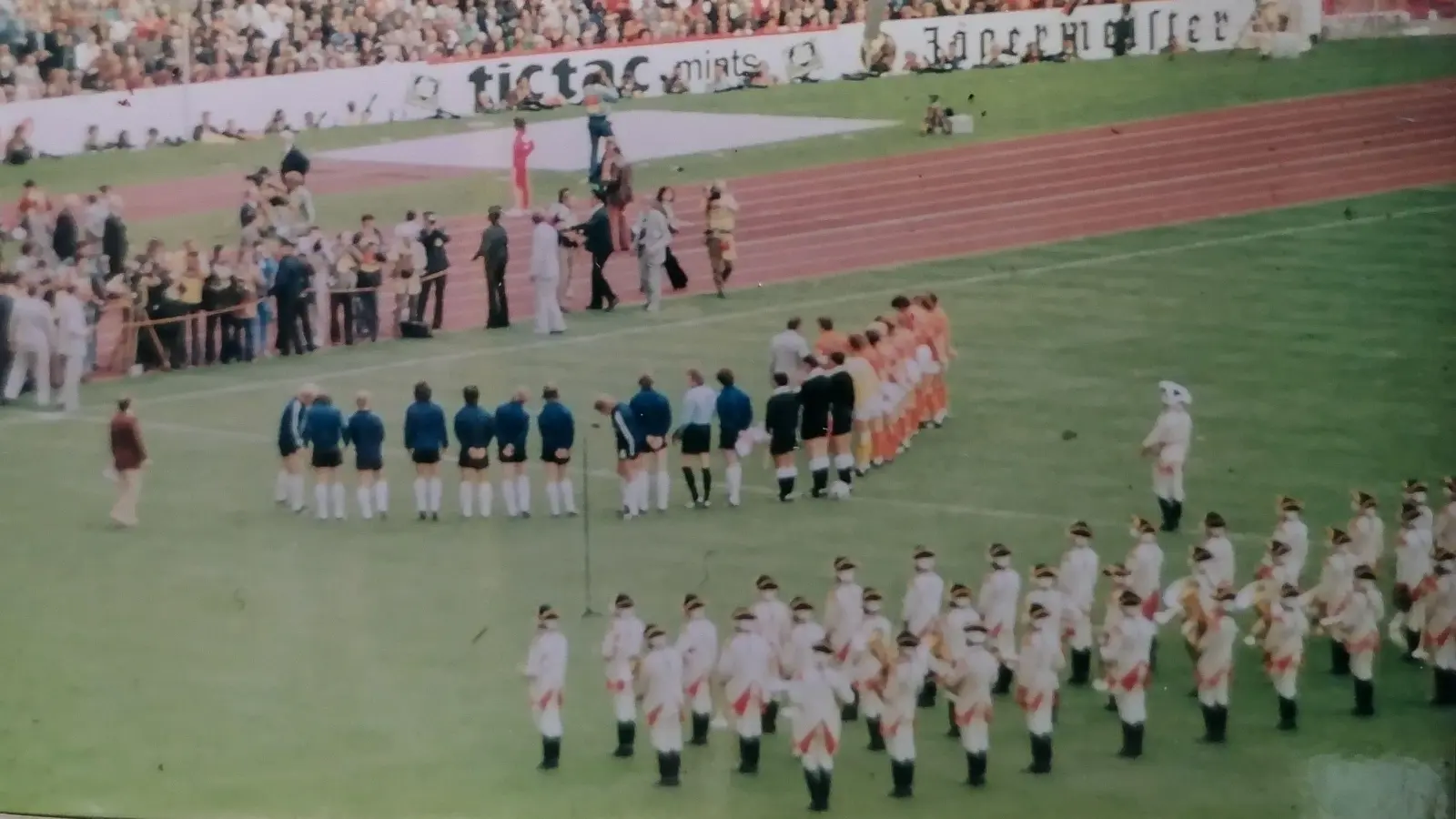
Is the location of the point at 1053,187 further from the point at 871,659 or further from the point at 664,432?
the point at 871,659

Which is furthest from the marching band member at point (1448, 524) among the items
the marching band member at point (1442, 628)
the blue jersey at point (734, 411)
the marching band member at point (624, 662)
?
the marching band member at point (624, 662)

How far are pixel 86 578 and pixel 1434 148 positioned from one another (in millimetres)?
6720

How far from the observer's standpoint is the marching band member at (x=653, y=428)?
13.4 meters

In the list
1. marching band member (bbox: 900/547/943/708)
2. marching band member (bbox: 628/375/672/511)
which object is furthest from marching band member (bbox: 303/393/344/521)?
marching band member (bbox: 900/547/943/708)

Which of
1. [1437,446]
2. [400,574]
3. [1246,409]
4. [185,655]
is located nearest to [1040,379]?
[1246,409]

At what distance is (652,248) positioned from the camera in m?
14.6

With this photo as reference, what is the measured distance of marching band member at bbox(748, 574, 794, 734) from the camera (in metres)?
11.8

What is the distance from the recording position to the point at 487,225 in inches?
560

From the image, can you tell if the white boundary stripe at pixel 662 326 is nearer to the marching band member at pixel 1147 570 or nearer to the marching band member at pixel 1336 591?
the marching band member at pixel 1147 570

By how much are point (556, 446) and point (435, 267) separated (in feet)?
5.41

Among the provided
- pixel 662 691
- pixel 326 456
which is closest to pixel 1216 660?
pixel 662 691

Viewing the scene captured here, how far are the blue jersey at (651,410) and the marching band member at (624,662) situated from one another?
1.56m

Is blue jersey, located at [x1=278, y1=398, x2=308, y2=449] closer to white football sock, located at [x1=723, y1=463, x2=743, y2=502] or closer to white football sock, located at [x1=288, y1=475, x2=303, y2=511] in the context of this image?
white football sock, located at [x1=288, y1=475, x2=303, y2=511]

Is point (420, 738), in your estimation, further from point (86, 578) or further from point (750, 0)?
point (750, 0)
